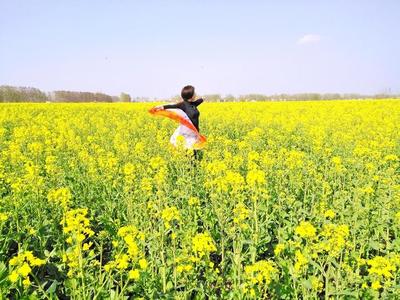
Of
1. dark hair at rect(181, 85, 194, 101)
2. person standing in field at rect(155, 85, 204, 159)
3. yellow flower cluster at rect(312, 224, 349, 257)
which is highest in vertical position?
dark hair at rect(181, 85, 194, 101)

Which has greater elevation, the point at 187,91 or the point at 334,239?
the point at 187,91

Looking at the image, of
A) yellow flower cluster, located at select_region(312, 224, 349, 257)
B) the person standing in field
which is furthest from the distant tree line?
yellow flower cluster, located at select_region(312, 224, 349, 257)

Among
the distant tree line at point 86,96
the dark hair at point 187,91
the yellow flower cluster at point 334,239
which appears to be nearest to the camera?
the yellow flower cluster at point 334,239

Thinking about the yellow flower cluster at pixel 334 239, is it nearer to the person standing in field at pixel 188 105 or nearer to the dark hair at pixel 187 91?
the person standing in field at pixel 188 105

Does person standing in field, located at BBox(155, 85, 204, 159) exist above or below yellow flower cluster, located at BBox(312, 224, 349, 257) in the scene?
above

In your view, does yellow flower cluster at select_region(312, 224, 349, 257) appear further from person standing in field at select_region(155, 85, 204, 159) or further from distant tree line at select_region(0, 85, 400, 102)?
distant tree line at select_region(0, 85, 400, 102)

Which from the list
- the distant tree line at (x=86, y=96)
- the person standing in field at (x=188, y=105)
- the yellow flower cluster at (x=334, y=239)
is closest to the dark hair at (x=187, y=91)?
the person standing in field at (x=188, y=105)

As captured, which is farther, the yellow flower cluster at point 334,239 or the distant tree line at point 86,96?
the distant tree line at point 86,96

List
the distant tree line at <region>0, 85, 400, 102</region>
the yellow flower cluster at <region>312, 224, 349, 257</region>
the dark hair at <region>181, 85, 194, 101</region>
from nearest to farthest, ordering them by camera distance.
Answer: the yellow flower cluster at <region>312, 224, 349, 257</region> → the dark hair at <region>181, 85, 194, 101</region> → the distant tree line at <region>0, 85, 400, 102</region>

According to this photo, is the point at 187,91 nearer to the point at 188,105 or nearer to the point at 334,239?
the point at 188,105

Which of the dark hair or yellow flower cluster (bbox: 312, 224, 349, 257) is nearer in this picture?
yellow flower cluster (bbox: 312, 224, 349, 257)

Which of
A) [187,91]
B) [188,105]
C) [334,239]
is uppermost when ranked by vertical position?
[187,91]

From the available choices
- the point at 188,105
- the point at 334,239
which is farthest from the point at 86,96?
the point at 334,239

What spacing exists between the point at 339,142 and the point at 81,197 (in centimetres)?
586
